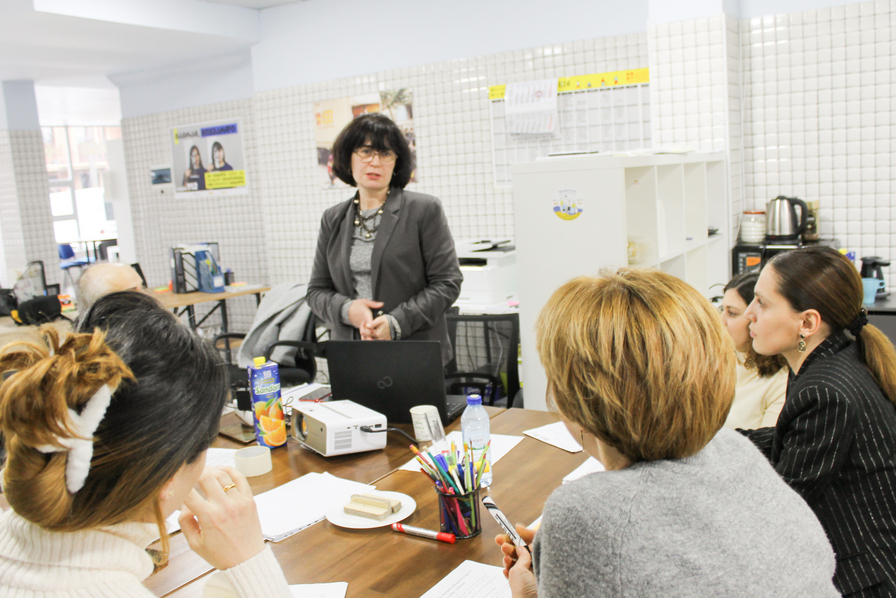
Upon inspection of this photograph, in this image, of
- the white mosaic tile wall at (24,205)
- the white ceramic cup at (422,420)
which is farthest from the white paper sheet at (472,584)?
the white mosaic tile wall at (24,205)

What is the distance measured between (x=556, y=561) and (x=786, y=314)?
1.16 metres

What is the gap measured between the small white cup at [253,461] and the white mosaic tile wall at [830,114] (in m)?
3.23

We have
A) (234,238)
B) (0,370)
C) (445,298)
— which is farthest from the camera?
(234,238)

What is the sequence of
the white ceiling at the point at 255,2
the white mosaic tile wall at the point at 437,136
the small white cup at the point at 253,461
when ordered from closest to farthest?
the small white cup at the point at 253,461 → the white mosaic tile wall at the point at 437,136 → the white ceiling at the point at 255,2

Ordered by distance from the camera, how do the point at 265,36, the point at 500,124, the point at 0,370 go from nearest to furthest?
the point at 0,370 → the point at 500,124 → the point at 265,36

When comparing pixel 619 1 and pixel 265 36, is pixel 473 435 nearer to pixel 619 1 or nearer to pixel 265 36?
pixel 619 1

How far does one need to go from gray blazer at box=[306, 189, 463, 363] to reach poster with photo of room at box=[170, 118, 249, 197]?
3.67 meters

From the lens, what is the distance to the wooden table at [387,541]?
135cm

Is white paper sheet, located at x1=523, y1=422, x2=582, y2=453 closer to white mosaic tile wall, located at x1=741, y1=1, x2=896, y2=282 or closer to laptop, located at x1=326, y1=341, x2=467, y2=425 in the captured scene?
laptop, located at x1=326, y1=341, x2=467, y2=425

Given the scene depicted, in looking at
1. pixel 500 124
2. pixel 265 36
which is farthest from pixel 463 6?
pixel 265 36

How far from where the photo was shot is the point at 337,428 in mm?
1931

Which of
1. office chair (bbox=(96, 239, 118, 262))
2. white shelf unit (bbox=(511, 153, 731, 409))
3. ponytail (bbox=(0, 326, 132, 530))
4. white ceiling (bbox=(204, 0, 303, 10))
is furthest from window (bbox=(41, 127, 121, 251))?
ponytail (bbox=(0, 326, 132, 530))

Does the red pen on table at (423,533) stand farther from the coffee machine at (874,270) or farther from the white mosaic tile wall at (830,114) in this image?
the white mosaic tile wall at (830,114)

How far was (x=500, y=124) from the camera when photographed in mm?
4523
